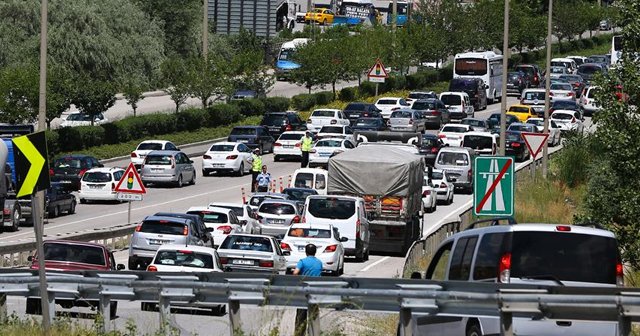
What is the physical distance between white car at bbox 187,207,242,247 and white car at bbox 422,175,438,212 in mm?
11052

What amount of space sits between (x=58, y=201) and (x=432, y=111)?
32694mm

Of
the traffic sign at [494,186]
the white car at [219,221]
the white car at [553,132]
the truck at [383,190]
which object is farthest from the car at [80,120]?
the traffic sign at [494,186]

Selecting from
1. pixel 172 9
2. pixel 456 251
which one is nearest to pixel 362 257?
pixel 456 251

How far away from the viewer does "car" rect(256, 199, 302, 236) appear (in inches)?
1569

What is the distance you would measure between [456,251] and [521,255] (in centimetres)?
140

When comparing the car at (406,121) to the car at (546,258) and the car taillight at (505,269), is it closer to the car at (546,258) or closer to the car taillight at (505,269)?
the car at (546,258)

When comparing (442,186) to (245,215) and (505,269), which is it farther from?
(505,269)

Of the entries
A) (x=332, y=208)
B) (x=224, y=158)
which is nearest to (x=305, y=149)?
(x=224, y=158)

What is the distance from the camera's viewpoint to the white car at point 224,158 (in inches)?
2264

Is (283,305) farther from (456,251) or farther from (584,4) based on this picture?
(584,4)

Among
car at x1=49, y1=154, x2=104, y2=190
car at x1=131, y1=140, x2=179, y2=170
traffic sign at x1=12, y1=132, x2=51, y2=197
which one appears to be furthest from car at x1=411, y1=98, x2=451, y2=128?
traffic sign at x1=12, y1=132, x2=51, y2=197

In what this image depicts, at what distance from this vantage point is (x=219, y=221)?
38.1m

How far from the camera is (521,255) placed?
13727 mm

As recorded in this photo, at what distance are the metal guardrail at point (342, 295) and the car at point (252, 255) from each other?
13332mm
